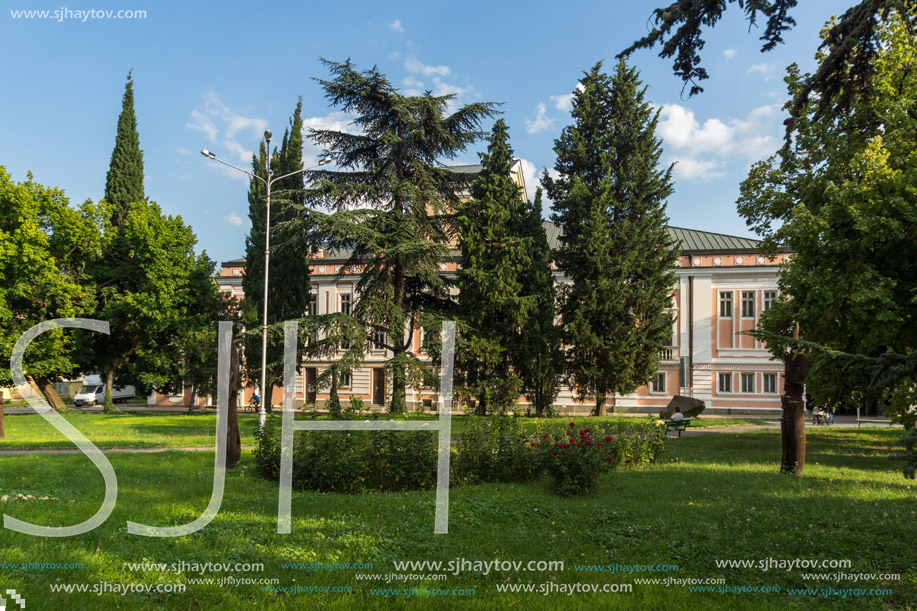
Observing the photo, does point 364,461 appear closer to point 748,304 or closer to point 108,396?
point 108,396

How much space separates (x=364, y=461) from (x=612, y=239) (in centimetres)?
2333

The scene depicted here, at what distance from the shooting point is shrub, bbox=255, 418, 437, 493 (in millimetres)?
9711

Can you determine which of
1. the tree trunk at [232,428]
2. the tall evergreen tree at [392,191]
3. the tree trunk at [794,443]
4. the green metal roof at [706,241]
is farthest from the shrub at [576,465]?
the green metal roof at [706,241]

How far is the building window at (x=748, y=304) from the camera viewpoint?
38.0 meters

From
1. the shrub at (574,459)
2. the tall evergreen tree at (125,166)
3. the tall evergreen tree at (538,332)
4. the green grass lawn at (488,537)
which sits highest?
the tall evergreen tree at (125,166)

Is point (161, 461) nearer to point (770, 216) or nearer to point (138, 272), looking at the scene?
point (770, 216)

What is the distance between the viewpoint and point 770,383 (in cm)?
3741

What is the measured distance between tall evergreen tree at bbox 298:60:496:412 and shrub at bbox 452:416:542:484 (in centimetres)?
1170

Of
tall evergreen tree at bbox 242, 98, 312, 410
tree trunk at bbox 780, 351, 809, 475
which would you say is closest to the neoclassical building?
tall evergreen tree at bbox 242, 98, 312, 410

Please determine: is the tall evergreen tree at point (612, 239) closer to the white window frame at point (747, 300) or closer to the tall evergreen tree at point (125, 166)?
the white window frame at point (747, 300)

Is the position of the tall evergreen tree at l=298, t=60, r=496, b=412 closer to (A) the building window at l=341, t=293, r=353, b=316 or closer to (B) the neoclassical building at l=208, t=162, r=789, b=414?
(B) the neoclassical building at l=208, t=162, r=789, b=414

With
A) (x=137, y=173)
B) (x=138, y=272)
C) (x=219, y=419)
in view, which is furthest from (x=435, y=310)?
(x=137, y=173)

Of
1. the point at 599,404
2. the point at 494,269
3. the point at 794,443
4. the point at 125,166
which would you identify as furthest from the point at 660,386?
the point at 125,166

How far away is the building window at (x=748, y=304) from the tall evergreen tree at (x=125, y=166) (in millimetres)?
40209
